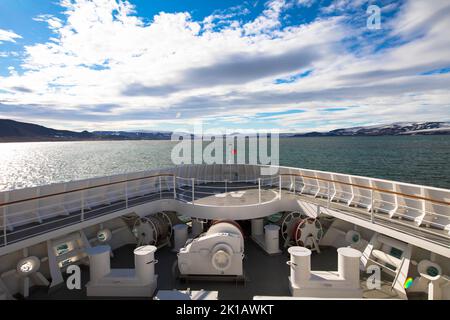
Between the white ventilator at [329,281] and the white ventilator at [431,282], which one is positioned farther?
the white ventilator at [329,281]

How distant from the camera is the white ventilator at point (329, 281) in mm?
6055

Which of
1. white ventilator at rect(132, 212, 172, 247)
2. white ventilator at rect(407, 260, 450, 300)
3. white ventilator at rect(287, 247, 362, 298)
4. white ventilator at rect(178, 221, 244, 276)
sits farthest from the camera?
white ventilator at rect(132, 212, 172, 247)

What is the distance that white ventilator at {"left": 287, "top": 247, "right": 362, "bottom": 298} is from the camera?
6055mm

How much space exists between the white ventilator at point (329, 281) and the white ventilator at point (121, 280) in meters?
3.52

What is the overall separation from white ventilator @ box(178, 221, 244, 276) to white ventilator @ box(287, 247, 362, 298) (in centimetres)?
144

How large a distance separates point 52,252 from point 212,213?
4760 millimetres

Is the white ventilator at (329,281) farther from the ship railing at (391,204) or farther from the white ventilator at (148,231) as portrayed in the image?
the white ventilator at (148,231)

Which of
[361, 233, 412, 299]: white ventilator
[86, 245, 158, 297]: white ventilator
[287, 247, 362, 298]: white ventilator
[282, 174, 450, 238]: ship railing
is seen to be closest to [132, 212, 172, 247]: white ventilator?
[86, 245, 158, 297]: white ventilator

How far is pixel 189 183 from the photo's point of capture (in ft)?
42.6

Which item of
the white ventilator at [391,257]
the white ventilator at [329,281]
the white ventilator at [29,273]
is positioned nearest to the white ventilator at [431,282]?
the white ventilator at [391,257]

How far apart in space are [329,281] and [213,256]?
2.91 metres

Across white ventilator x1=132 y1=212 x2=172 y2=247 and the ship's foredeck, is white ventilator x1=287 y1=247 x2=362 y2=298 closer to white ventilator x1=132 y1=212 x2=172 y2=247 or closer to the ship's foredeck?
the ship's foredeck
